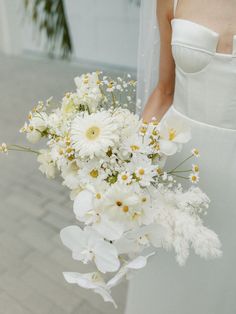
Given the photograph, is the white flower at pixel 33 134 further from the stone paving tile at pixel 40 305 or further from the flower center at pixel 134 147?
the stone paving tile at pixel 40 305

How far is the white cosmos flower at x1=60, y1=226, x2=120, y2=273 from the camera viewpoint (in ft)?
2.18

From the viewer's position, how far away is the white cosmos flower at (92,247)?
0.67 meters

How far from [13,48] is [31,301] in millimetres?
5223

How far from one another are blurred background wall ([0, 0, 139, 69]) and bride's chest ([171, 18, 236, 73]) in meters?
3.84

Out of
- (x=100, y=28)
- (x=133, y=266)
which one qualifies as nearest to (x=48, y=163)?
(x=133, y=266)

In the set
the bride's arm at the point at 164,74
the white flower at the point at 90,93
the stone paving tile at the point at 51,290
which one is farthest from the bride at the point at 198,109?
the stone paving tile at the point at 51,290

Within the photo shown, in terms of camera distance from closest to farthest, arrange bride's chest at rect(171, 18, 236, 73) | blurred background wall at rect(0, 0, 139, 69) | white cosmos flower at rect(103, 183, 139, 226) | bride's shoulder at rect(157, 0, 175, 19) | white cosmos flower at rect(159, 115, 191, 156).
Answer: white cosmos flower at rect(103, 183, 139, 226) → white cosmos flower at rect(159, 115, 191, 156) → bride's chest at rect(171, 18, 236, 73) → bride's shoulder at rect(157, 0, 175, 19) → blurred background wall at rect(0, 0, 139, 69)

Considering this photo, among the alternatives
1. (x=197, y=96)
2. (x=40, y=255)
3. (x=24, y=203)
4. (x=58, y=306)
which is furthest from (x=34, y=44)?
(x=197, y=96)

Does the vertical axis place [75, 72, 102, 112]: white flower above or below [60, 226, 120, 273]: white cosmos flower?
above

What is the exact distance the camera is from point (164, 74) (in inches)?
46.7

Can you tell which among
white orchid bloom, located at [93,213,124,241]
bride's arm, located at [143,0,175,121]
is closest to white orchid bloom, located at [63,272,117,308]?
white orchid bloom, located at [93,213,124,241]

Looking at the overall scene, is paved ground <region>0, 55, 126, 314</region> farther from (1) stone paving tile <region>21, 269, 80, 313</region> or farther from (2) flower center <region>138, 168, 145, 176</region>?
(2) flower center <region>138, 168, 145, 176</region>

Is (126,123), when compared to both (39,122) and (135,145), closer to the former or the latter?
(135,145)

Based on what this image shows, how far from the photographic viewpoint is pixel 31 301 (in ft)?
5.97
